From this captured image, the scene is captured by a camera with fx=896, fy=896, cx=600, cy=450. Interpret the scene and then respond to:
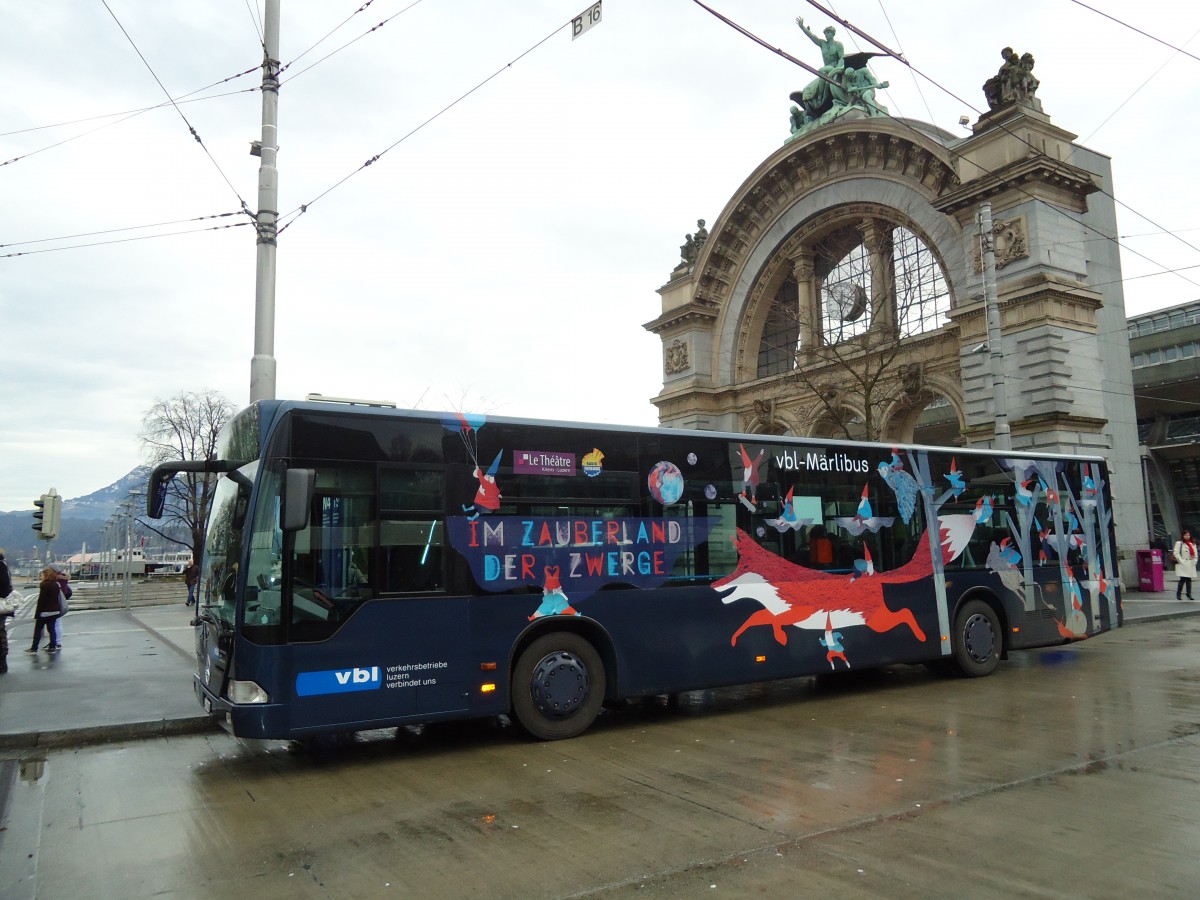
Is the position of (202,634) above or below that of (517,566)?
below

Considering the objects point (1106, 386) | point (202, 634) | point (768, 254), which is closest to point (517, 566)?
point (202, 634)

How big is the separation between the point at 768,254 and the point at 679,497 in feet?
91.0

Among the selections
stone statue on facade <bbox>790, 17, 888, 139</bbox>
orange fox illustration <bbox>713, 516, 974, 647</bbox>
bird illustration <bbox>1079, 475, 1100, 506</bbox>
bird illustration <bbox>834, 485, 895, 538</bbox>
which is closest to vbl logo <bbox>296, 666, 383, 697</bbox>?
orange fox illustration <bbox>713, 516, 974, 647</bbox>

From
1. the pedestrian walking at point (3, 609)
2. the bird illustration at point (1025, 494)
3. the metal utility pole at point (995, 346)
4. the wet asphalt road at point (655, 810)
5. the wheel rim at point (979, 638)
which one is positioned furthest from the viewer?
the metal utility pole at point (995, 346)

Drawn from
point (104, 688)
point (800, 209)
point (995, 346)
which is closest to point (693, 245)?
point (800, 209)

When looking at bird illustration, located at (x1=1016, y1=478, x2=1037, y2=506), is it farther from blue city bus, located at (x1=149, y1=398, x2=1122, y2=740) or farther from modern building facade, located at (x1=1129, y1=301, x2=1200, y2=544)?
modern building facade, located at (x1=1129, y1=301, x2=1200, y2=544)

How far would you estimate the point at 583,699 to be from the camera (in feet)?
29.0

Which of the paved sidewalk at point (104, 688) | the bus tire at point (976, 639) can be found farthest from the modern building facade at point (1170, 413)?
the bus tire at point (976, 639)

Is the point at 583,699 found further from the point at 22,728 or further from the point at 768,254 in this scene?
the point at 768,254

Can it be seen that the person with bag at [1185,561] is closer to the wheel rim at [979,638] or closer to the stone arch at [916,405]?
the stone arch at [916,405]

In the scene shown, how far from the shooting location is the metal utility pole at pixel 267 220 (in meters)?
11.3

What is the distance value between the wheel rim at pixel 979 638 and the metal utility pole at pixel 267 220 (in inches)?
382

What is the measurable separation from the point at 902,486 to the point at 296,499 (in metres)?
7.77

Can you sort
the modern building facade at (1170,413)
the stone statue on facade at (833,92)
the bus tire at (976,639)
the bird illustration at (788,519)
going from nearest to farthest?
the bird illustration at (788,519), the bus tire at (976,639), the stone statue on facade at (833,92), the modern building facade at (1170,413)
